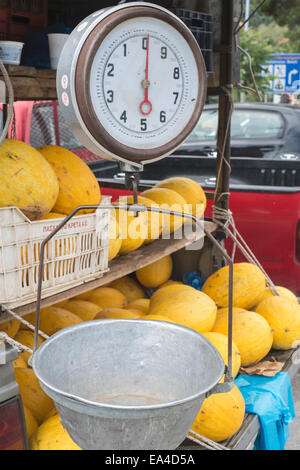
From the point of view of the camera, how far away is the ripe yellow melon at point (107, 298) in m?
2.72

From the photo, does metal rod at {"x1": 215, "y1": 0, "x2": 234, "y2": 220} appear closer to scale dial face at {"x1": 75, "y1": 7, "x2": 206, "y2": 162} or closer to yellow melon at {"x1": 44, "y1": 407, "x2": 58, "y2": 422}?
scale dial face at {"x1": 75, "y1": 7, "x2": 206, "y2": 162}

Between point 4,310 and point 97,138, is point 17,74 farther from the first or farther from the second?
point 4,310

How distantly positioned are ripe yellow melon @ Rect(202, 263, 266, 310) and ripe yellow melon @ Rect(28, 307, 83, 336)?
2.84 ft

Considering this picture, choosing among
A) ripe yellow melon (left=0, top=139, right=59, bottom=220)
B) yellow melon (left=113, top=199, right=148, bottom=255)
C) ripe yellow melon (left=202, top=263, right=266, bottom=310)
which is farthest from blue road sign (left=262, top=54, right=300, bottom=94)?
ripe yellow melon (left=0, top=139, right=59, bottom=220)

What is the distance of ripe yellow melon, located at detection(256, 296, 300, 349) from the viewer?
104 inches

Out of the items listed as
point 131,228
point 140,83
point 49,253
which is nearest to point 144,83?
point 140,83

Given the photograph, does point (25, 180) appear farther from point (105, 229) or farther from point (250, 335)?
point (250, 335)

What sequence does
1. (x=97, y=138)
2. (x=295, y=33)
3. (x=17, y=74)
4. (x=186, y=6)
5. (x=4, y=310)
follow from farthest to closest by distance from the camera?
(x=295, y=33)
(x=186, y=6)
(x=17, y=74)
(x=4, y=310)
(x=97, y=138)

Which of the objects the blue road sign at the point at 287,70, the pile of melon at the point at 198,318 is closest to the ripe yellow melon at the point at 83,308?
the pile of melon at the point at 198,318

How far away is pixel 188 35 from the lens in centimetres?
140

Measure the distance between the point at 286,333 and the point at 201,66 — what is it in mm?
1659

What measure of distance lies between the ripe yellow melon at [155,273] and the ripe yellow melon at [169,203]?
44 centimetres

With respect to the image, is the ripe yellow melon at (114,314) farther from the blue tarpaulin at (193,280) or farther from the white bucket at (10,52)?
the white bucket at (10,52)
